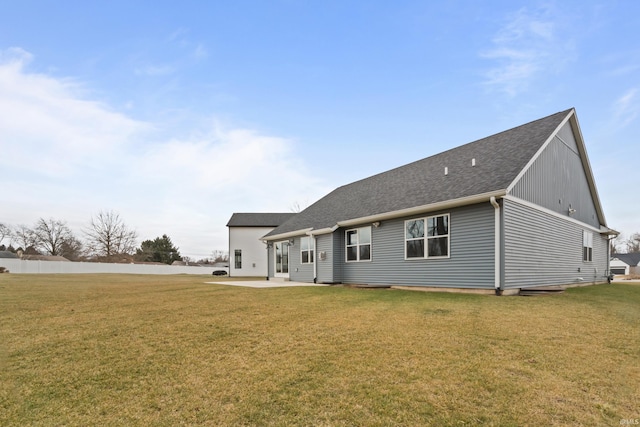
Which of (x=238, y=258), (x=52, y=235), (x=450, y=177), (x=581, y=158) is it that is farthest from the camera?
(x=52, y=235)

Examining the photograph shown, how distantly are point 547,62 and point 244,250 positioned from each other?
26703 mm

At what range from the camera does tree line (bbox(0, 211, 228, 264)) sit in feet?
150

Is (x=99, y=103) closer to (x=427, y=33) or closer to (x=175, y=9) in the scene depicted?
(x=175, y=9)

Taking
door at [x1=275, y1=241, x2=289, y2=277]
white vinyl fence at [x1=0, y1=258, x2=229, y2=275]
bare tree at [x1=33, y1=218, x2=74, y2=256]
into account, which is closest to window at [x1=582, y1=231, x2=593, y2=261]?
door at [x1=275, y1=241, x2=289, y2=277]

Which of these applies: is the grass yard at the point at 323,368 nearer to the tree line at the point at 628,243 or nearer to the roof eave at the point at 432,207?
the roof eave at the point at 432,207

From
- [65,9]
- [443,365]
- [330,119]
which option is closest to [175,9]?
[65,9]

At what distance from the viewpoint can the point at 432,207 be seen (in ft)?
36.6

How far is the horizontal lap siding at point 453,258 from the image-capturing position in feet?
32.8

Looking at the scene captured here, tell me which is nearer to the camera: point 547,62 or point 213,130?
point 547,62

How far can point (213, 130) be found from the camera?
17.2 meters

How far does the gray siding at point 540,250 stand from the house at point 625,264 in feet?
152

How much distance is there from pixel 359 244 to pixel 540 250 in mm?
6604

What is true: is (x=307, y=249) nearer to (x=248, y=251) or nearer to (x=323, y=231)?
(x=323, y=231)

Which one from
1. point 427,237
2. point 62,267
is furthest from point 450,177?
point 62,267
